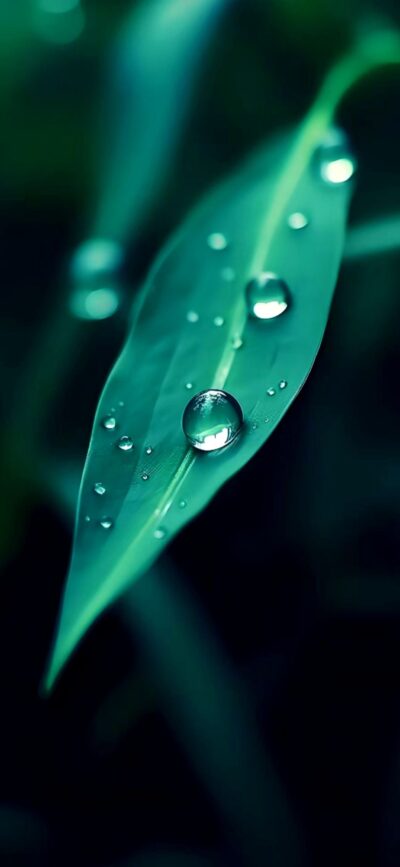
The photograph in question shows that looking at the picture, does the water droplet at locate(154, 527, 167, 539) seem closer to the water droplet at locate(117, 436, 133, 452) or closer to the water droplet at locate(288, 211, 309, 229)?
the water droplet at locate(117, 436, 133, 452)

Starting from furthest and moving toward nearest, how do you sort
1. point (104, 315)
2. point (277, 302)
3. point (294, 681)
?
point (104, 315) → point (294, 681) → point (277, 302)

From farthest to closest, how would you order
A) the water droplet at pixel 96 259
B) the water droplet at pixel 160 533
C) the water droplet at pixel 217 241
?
the water droplet at pixel 96 259, the water droplet at pixel 217 241, the water droplet at pixel 160 533

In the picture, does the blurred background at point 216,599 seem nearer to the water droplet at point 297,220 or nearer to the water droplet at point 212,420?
the water droplet at point 297,220

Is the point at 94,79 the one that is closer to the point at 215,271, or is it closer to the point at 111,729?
the point at 215,271

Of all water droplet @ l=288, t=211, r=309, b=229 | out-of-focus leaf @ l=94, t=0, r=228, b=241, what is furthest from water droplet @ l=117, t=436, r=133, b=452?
out-of-focus leaf @ l=94, t=0, r=228, b=241

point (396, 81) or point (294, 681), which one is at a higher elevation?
point (396, 81)

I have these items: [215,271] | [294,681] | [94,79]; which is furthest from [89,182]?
[294,681]

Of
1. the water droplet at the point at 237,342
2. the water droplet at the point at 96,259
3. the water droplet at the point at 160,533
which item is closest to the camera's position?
the water droplet at the point at 160,533

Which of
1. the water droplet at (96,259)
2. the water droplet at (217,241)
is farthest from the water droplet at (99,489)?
the water droplet at (96,259)
